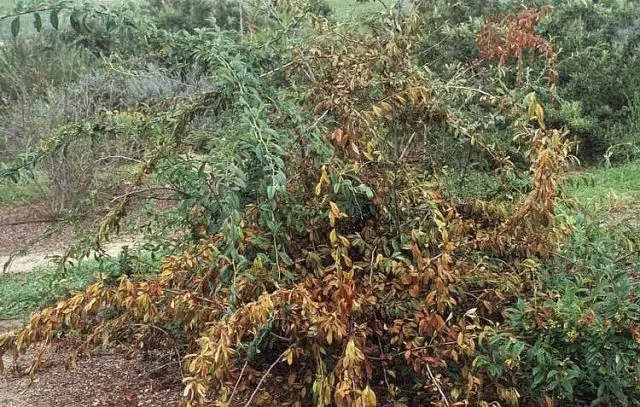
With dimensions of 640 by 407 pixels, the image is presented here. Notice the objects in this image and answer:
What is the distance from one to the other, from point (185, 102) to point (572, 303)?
216 cm

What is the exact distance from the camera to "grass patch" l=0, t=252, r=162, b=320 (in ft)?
13.1

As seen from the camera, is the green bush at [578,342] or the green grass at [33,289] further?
the green grass at [33,289]

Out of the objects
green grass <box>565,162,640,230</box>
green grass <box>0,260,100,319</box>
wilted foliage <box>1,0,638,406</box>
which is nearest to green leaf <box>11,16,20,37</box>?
wilted foliage <box>1,0,638,406</box>

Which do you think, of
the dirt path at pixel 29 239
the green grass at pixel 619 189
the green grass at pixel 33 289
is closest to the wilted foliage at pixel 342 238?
the green grass at pixel 33 289

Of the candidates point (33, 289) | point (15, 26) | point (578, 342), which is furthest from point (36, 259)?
point (578, 342)

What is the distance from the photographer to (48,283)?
493cm

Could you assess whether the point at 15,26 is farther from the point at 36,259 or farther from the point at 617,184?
the point at 617,184

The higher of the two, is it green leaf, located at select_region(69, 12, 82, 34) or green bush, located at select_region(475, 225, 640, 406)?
green leaf, located at select_region(69, 12, 82, 34)

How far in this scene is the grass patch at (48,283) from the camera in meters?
4.00

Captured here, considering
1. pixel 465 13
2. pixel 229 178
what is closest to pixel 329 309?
pixel 229 178

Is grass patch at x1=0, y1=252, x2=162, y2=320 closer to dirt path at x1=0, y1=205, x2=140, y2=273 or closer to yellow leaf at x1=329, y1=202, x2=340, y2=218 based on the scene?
dirt path at x1=0, y1=205, x2=140, y2=273

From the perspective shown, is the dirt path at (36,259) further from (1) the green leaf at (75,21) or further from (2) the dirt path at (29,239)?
(1) the green leaf at (75,21)

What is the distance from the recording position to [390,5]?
3.78 metres

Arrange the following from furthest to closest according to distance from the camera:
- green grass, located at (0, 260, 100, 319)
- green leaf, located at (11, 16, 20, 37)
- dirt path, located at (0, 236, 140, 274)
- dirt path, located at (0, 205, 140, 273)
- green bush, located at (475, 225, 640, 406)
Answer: dirt path, located at (0, 205, 140, 273) < dirt path, located at (0, 236, 140, 274) < green grass, located at (0, 260, 100, 319) < green leaf, located at (11, 16, 20, 37) < green bush, located at (475, 225, 640, 406)
